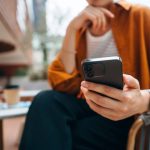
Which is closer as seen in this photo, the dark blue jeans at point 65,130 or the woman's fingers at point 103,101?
the woman's fingers at point 103,101

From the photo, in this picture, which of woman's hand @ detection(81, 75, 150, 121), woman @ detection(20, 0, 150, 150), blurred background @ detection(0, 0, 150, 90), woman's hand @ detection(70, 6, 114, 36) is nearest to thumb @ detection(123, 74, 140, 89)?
woman's hand @ detection(81, 75, 150, 121)

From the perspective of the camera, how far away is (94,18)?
0.64 meters

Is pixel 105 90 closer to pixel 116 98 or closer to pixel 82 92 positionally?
pixel 116 98

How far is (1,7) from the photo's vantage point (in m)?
0.69

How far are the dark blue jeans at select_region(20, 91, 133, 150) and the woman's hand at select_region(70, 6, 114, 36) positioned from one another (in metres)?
0.19

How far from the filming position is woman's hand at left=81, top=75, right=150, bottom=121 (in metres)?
0.41

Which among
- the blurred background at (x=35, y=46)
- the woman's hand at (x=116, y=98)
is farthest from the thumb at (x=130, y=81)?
the blurred background at (x=35, y=46)

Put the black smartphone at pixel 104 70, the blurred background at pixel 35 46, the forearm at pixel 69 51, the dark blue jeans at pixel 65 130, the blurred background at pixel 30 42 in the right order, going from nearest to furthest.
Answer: the black smartphone at pixel 104 70 → the dark blue jeans at pixel 65 130 → the forearm at pixel 69 51 → the blurred background at pixel 30 42 → the blurred background at pixel 35 46

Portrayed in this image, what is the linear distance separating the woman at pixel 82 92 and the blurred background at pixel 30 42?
224mm

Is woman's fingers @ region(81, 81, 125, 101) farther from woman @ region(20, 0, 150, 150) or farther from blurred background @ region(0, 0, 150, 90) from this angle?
blurred background @ region(0, 0, 150, 90)

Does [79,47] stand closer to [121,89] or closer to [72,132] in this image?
[72,132]

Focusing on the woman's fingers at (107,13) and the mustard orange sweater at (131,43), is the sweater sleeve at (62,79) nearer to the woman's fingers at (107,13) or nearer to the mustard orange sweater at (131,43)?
the mustard orange sweater at (131,43)

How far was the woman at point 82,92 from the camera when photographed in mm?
594

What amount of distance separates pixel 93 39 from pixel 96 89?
33 centimetres
